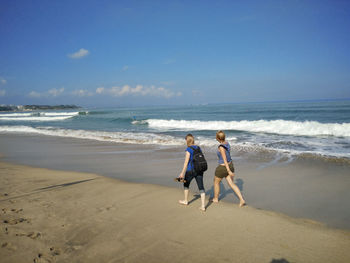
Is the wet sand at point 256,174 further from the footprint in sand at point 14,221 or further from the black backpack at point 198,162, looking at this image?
the footprint in sand at point 14,221

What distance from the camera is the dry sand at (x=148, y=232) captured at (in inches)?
117

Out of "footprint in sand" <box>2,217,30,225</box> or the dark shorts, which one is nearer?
"footprint in sand" <box>2,217,30,225</box>

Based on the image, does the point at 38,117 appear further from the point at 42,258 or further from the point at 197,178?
the point at 42,258

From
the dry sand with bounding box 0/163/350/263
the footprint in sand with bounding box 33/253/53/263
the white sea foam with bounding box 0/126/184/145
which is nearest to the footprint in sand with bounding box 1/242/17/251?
the dry sand with bounding box 0/163/350/263

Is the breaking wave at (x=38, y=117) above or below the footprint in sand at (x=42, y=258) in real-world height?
above

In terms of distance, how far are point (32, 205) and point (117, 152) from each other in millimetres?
6378

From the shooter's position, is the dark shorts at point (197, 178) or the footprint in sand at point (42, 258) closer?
the footprint in sand at point (42, 258)

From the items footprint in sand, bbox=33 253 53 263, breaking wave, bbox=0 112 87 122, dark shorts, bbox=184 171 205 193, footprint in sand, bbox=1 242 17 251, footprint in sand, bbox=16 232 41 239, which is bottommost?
footprint in sand, bbox=33 253 53 263

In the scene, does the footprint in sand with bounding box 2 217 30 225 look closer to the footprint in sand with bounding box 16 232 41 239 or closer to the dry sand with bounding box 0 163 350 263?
the dry sand with bounding box 0 163 350 263

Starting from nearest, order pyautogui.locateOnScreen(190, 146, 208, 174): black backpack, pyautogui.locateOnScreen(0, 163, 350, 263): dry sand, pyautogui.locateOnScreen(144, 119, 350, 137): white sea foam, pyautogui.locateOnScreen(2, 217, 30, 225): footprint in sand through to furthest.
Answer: pyautogui.locateOnScreen(0, 163, 350, 263): dry sand < pyautogui.locateOnScreen(2, 217, 30, 225): footprint in sand < pyautogui.locateOnScreen(190, 146, 208, 174): black backpack < pyautogui.locateOnScreen(144, 119, 350, 137): white sea foam

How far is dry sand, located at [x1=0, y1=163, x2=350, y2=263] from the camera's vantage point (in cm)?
297

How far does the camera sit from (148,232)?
3545mm

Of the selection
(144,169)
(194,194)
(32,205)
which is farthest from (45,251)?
(144,169)

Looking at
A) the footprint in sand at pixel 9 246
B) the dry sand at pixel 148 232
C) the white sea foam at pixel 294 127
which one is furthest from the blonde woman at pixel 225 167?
the white sea foam at pixel 294 127
